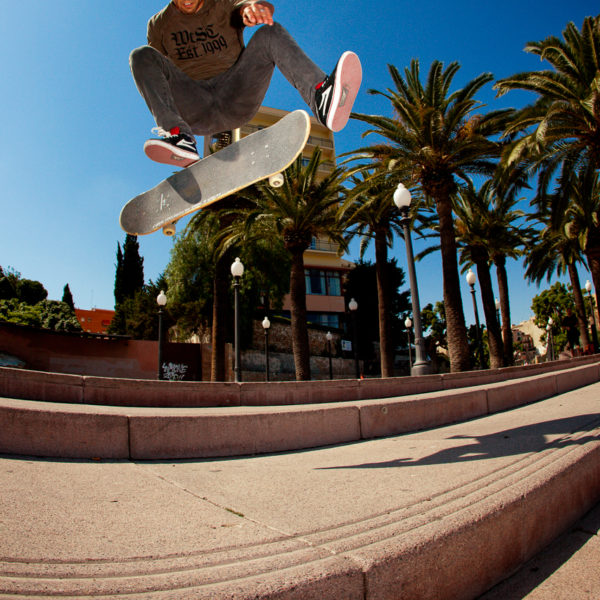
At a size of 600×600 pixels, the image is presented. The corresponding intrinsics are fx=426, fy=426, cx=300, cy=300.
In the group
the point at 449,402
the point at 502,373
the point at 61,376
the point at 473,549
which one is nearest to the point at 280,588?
the point at 473,549

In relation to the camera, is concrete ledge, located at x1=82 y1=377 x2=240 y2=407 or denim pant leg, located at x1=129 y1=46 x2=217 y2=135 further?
concrete ledge, located at x1=82 y1=377 x2=240 y2=407

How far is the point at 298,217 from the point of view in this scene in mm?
14734

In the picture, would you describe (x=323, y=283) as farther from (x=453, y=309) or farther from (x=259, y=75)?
(x=259, y=75)

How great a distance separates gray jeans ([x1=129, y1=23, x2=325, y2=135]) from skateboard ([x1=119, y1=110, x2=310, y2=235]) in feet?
0.99

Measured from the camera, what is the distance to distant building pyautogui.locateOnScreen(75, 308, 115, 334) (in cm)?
4725

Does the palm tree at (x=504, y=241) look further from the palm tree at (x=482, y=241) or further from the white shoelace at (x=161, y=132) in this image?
the white shoelace at (x=161, y=132)

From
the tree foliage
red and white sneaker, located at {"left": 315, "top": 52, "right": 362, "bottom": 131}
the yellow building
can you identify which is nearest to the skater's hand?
red and white sneaker, located at {"left": 315, "top": 52, "right": 362, "bottom": 131}

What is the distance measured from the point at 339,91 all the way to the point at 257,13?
0.92 metres

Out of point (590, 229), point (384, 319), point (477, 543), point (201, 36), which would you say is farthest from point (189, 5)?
point (590, 229)

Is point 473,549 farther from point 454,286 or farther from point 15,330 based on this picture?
point 15,330

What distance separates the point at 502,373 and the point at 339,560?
10.5m

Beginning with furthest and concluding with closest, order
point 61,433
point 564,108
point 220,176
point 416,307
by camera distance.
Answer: point 564,108 < point 416,307 < point 220,176 < point 61,433

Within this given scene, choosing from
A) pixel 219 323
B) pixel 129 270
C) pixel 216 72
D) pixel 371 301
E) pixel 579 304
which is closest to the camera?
pixel 216 72

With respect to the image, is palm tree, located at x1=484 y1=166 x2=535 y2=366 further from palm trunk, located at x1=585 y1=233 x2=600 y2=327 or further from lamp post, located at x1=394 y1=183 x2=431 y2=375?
lamp post, located at x1=394 y1=183 x2=431 y2=375
